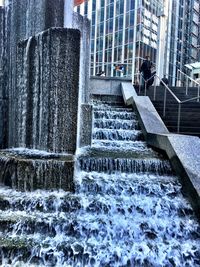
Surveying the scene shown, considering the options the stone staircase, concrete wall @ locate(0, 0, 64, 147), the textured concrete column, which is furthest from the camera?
the stone staircase

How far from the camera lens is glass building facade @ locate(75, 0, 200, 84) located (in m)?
39.3

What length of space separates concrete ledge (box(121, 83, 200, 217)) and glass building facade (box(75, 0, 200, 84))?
25050mm

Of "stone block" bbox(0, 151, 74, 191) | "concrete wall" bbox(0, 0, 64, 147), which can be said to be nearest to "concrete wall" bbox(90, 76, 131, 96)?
"concrete wall" bbox(0, 0, 64, 147)

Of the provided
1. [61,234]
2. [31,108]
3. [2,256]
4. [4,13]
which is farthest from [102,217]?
[4,13]

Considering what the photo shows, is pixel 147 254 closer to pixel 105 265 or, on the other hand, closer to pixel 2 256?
pixel 105 265

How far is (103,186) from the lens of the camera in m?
6.93

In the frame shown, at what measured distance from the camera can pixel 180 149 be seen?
7.83 m

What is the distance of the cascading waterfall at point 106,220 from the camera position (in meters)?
5.39

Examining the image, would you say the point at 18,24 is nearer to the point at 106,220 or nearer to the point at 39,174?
the point at 39,174

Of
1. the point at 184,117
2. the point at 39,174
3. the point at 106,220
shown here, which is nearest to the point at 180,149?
the point at 106,220

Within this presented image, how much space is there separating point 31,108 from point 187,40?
1866 inches

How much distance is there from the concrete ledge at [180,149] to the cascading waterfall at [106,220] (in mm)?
206

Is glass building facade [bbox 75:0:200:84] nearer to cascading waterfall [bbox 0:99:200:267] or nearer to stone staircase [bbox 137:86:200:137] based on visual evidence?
stone staircase [bbox 137:86:200:137]

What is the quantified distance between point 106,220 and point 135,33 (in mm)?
35571
